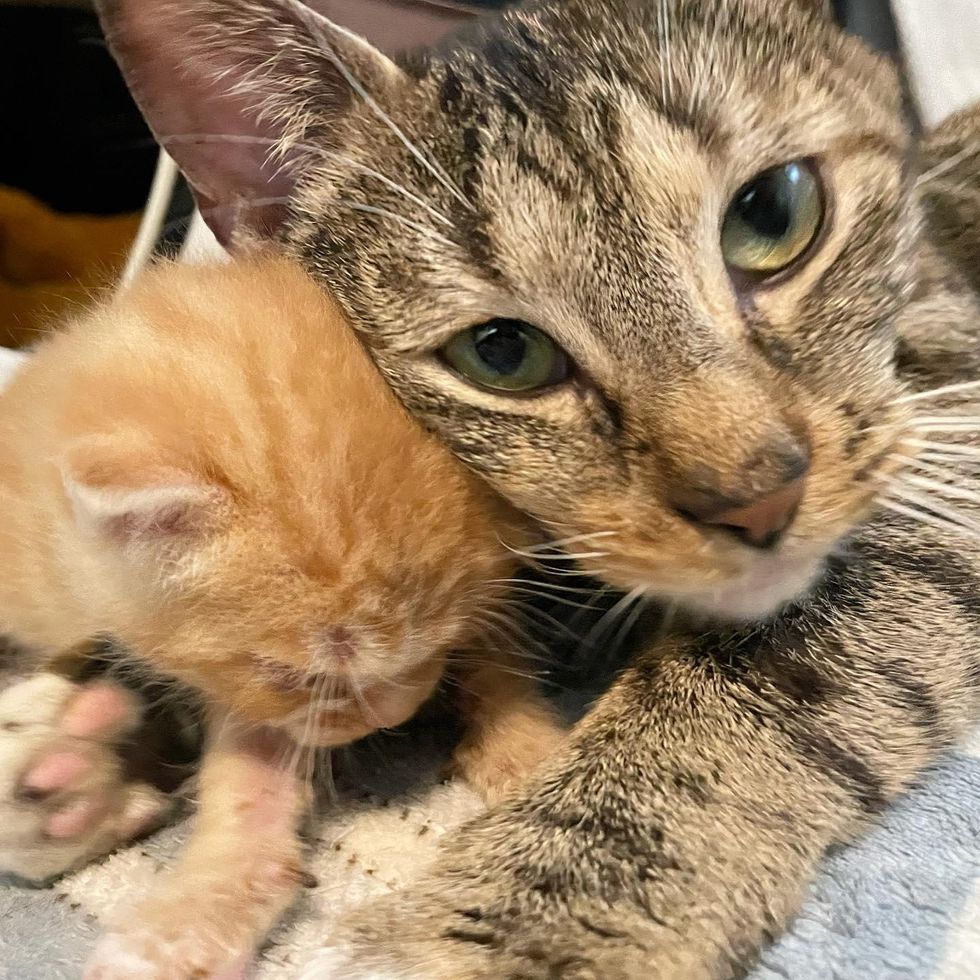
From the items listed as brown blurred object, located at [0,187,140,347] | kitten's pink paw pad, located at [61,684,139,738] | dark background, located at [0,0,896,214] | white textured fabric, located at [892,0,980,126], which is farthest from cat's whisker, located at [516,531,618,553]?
dark background, located at [0,0,896,214]

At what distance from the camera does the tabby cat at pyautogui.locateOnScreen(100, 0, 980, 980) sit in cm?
58

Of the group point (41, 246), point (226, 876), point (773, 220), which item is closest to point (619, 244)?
point (773, 220)

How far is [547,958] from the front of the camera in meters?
0.54

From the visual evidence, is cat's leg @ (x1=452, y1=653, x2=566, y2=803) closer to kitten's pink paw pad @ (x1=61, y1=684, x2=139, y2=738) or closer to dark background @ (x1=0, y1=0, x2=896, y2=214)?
kitten's pink paw pad @ (x1=61, y1=684, x2=139, y2=738)

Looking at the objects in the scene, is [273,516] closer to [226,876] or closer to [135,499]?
[135,499]

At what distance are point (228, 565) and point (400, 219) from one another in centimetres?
28

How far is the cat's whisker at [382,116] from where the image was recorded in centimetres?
67

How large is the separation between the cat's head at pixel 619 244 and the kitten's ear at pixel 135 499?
20cm

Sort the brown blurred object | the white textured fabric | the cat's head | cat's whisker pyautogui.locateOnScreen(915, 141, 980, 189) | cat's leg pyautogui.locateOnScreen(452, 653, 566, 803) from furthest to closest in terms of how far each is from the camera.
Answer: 1. the brown blurred object
2. the white textured fabric
3. cat's whisker pyautogui.locateOnScreen(915, 141, 980, 189)
4. cat's leg pyautogui.locateOnScreen(452, 653, 566, 803)
5. the cat's head

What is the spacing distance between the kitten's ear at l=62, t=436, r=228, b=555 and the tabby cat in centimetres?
21

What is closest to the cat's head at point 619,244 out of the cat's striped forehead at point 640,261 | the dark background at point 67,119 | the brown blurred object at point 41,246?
the cat's striped forehead at point 640,261

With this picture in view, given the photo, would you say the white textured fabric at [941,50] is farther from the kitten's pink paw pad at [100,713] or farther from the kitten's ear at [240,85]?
the kitten's pink paw pad at [100,713]

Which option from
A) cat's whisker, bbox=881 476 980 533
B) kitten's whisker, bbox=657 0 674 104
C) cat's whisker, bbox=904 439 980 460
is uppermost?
kitten's whisker, bbox=657 0 674 104

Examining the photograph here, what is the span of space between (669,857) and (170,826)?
0.38 metres
